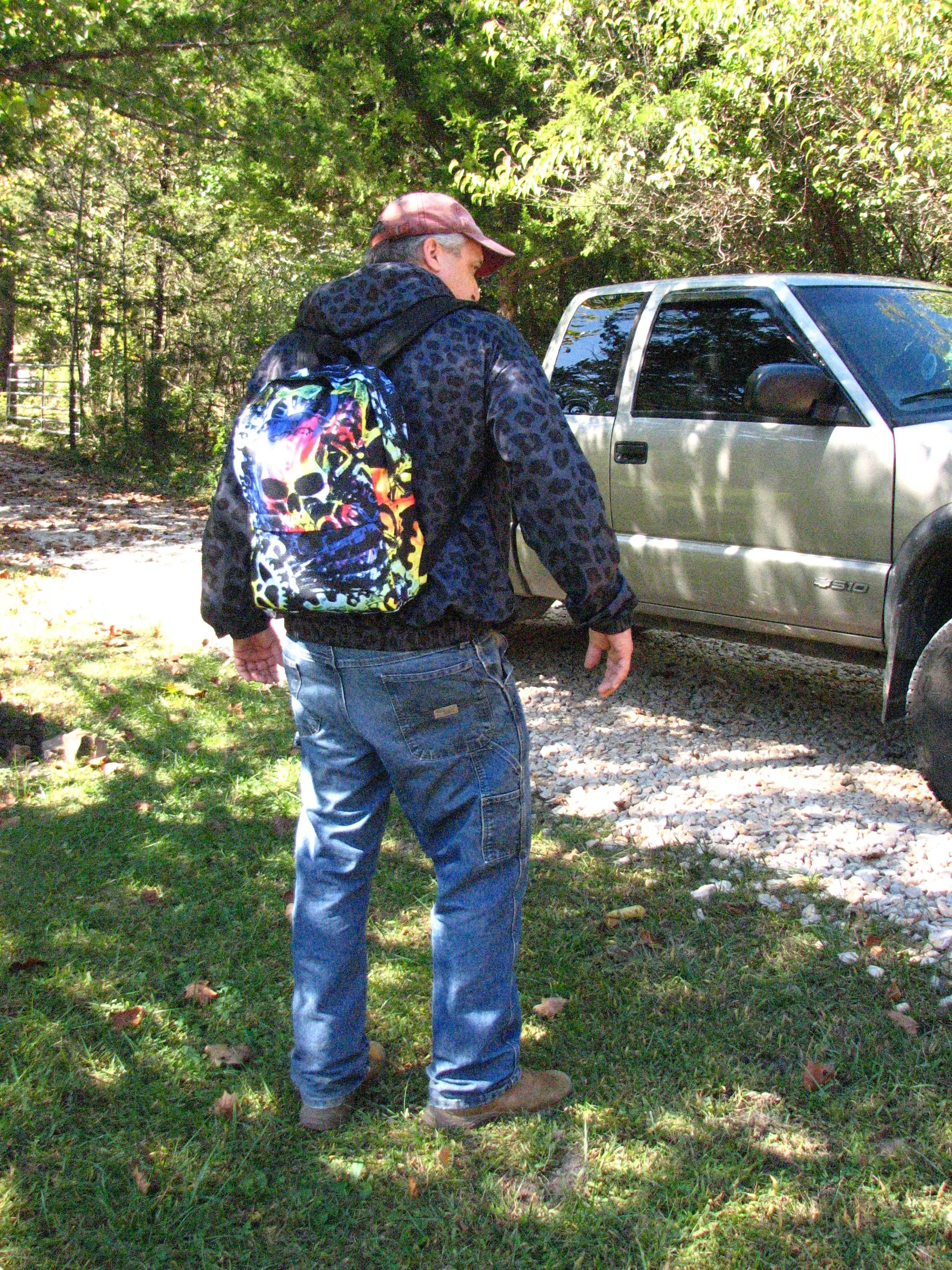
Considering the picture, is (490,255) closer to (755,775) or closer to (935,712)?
(935,712)

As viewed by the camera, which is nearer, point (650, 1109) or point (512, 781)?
point (512, 781)

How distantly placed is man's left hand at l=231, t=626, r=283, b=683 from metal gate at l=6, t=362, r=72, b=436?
21.2m

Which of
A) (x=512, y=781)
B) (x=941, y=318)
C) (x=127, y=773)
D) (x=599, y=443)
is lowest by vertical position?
(x=127, y=773)

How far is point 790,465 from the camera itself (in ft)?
15.9

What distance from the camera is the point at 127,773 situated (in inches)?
192

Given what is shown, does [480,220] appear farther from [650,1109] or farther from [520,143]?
[650,1109]

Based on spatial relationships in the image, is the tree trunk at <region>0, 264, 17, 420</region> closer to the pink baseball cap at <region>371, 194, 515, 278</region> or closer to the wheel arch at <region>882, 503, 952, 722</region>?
the wheel arch at <region>882, 503, 952, 722</region>

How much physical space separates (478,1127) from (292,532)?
1.47 metres

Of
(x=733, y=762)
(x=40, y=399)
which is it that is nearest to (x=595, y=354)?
(x=733, y=762)

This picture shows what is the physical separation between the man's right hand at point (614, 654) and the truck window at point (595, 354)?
11.4ft

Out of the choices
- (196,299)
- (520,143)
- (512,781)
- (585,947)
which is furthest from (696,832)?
(196,299)

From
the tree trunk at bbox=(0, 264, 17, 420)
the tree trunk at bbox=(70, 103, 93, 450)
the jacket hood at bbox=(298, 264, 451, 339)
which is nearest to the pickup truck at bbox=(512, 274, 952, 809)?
the jacket hood at bbox=(298, 264, 451, 339)

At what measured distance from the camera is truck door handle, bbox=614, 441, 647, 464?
5.54 m

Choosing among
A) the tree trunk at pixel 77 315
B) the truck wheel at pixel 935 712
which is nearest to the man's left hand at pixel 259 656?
the truck wheel at pixel 935 712
